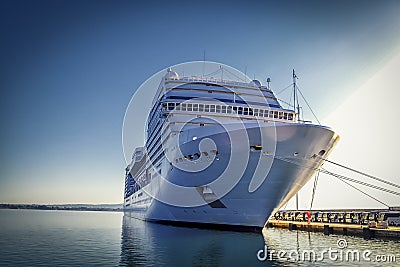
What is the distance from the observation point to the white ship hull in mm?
19562

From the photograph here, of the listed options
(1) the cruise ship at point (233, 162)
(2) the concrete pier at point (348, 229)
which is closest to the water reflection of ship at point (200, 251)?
(1) the cruise ship at point (233, 162)

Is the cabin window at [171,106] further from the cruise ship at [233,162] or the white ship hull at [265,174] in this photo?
the white ship hull at [265,174]

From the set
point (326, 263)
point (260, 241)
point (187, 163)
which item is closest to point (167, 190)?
point (187, 163)

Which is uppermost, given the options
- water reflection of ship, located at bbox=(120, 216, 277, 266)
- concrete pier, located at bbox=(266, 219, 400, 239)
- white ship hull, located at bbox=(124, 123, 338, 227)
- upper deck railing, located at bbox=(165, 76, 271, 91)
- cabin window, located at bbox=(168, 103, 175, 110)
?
upper deck railing, located at bbox=(165, 76, 271, 91)

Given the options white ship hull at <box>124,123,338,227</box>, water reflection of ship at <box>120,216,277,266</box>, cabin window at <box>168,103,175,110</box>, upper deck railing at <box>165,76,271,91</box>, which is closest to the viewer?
water reflection of ship at <box>120,216,277,266</box>

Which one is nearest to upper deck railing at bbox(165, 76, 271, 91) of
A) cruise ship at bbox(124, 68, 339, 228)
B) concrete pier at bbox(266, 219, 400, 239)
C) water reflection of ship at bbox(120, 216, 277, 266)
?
cruise ship at bbox(124, 68, 339, 228)

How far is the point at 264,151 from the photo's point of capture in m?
19.8

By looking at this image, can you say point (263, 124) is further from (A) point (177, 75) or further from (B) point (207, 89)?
(A) point (177, 75)

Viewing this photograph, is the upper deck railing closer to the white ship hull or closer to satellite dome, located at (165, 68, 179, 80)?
satellite dome, located at (165, 68, 179, 80)

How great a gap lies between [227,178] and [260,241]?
13.3 ft

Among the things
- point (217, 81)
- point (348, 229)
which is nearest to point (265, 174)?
point (348, 229)

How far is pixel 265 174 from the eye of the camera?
20.2 metres

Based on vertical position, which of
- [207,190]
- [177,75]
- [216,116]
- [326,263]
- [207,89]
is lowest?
[326,263]

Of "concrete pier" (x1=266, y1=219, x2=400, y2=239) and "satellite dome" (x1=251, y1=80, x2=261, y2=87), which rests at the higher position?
"satellite dome" (x1=251, y1=80, x2=261, y2=87)
